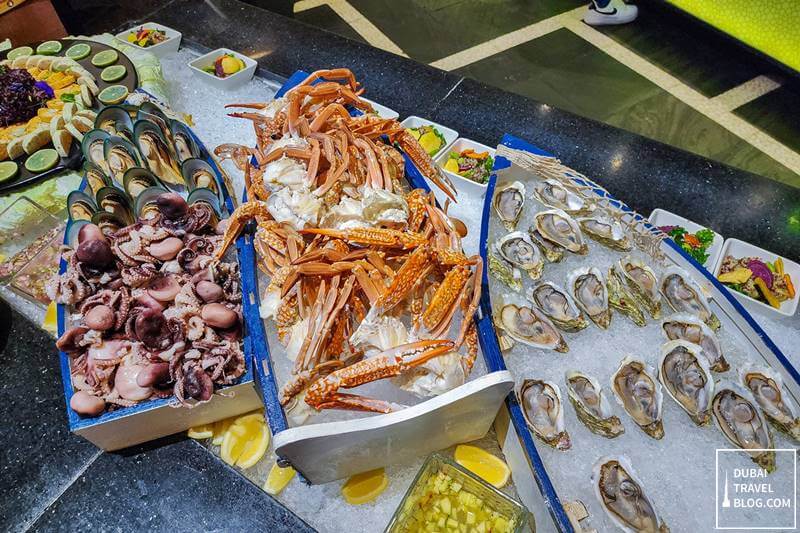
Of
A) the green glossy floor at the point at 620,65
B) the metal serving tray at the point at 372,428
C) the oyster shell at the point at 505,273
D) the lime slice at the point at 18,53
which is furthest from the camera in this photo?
the green glossy floor at the point at 620,65

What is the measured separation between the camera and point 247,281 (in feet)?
5.29

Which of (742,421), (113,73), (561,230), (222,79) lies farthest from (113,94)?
(742,421)

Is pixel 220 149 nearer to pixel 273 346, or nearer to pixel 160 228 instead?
pixel 160 228

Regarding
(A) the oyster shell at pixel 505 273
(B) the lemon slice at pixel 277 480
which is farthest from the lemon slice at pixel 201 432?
(A) the oyster shell at pixel 505 273

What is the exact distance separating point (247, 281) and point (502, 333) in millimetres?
865

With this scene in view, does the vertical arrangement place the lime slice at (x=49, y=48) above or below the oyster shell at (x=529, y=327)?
above

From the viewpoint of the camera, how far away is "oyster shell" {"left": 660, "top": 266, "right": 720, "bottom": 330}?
67.1 inches

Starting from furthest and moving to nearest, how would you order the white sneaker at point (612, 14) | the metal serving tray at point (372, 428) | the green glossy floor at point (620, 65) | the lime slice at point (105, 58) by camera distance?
the white sneaker at point (612, 14)
the green glossy floor at point (620, 65)
the lime slice at point (105, 58)
the metal serving tray at point (372, 428)

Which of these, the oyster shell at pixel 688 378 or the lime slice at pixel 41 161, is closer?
the oyster shell at pixel 688 378

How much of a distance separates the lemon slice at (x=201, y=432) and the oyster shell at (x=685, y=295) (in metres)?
1.66

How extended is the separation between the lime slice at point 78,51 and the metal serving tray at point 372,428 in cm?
238

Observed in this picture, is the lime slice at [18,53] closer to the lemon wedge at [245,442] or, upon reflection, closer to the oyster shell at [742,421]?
the lemon wedge at [245,442]

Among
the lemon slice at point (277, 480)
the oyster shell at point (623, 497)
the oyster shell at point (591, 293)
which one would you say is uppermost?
the oyster shell at point (591, 293)

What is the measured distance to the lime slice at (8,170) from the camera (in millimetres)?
2418
